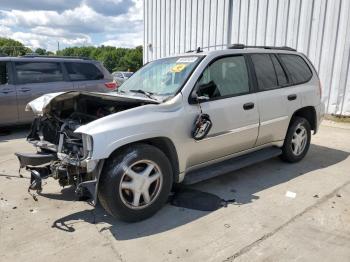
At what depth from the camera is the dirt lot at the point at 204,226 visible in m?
3.13

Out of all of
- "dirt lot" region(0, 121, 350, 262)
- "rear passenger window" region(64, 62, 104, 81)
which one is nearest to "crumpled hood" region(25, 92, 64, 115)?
"dirt lot" region(0, 121, 350, 262)

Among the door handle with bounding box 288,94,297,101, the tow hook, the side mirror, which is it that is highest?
the side mirror

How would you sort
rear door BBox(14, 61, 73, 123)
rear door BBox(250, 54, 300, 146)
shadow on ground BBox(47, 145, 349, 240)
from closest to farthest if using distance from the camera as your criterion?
shadow on ground BBox(47, 145, 349, 240) → rear door BBox(250, 54, 300, 146) → rear door BBox(14, 61, 73, 123)

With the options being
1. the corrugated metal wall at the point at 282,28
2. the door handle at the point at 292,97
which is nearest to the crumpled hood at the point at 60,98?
the door handle at the point at 292,97

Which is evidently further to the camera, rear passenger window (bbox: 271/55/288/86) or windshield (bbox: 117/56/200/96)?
rear passenger window (bbox: 271/55/288/86)

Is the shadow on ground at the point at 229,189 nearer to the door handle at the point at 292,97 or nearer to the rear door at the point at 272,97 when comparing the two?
the rear door at the point at 272,97

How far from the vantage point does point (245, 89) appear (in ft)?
15.0

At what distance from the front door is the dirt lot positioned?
1.96 feet

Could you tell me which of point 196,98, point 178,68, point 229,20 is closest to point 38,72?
point 178,68

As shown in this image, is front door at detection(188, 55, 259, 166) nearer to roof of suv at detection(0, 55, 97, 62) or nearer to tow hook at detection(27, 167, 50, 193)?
tow hook at detection(27, 167, 50, 193)

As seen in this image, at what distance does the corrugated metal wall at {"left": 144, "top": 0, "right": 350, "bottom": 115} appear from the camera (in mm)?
9367

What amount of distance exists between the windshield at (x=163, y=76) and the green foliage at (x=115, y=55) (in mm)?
70929

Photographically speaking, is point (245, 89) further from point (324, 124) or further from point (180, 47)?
point (180, 47)

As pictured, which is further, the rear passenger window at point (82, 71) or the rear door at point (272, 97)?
the rear passenger window at point (82, 71)
